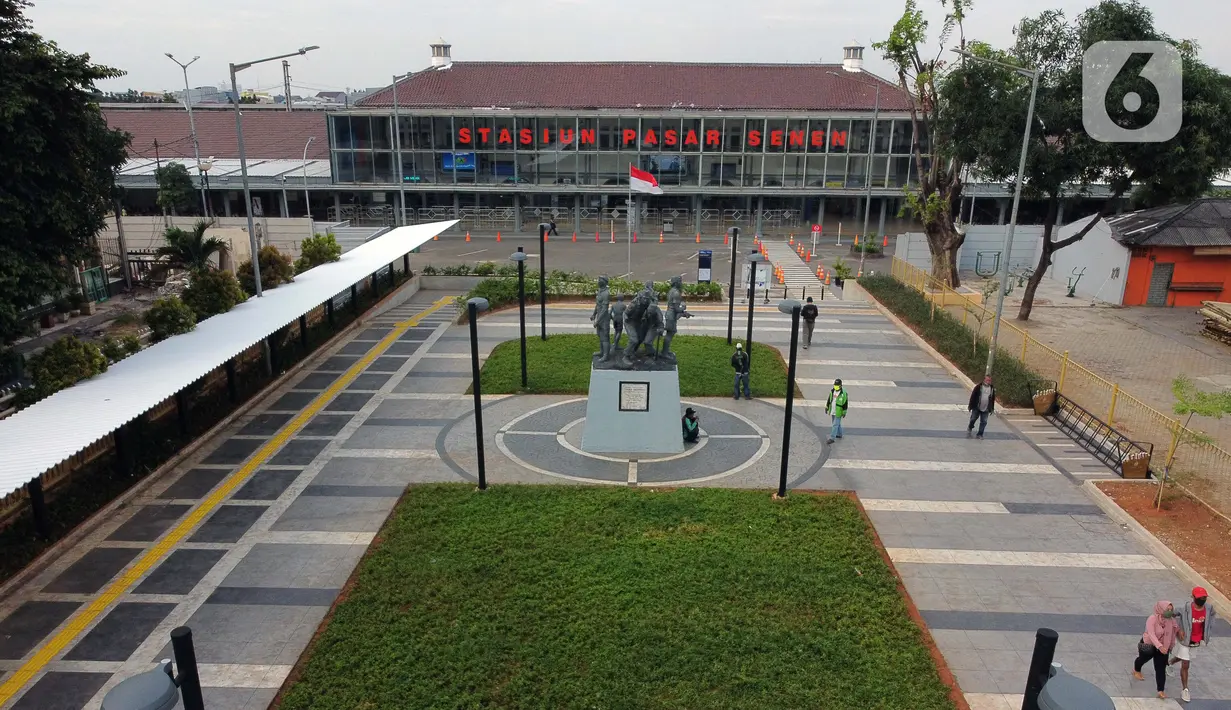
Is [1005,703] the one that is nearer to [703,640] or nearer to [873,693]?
[873,693]

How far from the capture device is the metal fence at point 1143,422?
15.6m

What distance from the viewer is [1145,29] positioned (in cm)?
2402

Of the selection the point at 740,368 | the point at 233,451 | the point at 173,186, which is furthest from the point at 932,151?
the point at 173,186

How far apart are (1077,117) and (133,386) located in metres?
27.1

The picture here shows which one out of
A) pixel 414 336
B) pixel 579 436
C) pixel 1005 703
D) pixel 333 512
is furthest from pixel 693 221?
pixel 1005 703

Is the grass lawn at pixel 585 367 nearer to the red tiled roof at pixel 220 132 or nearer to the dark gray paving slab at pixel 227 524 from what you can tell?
the dark gray paving slab at pixel 227 524

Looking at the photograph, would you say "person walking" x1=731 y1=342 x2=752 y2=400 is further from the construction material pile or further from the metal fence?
the construction material pile

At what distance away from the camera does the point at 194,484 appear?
15.5 meters

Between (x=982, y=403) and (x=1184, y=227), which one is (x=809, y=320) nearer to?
(x=982, y=403)

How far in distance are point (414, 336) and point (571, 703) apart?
62.8ft

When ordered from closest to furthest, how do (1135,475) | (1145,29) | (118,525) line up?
(118,525) → (1135,475) → (1145,29)

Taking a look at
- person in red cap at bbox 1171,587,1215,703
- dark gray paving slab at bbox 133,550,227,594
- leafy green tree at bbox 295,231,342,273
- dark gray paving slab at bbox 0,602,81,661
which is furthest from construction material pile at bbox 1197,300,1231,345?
dark gray paving slab at bbox 0,602,81,661

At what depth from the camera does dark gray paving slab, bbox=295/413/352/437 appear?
18.2m

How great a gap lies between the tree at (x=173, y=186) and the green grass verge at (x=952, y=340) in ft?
136
